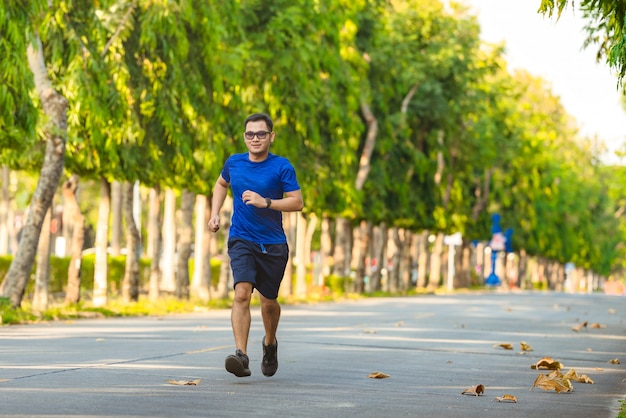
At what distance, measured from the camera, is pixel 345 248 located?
53.9 m

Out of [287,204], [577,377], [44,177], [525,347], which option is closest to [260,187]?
[287,204]

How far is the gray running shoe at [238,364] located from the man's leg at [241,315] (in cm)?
6

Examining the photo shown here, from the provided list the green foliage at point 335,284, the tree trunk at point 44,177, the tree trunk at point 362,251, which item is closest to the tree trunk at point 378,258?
the tree trunk at point 362,251

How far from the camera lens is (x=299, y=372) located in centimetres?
1277

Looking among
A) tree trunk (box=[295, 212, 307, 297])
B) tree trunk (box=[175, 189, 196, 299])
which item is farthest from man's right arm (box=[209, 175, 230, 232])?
tree trunk (box=[295, 212, 307, 297])

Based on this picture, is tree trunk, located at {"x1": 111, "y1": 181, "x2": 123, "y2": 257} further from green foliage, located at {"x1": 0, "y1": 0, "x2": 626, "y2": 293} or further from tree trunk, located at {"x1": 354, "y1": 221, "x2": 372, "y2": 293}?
tree trunk, located at {"x1": 354, "y1": 221, "x2": 372, "y2": 293}

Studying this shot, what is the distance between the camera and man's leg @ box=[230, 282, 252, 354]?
37.5 feet

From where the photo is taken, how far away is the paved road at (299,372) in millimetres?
9656

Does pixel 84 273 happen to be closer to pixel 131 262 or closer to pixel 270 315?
pixel 131 262

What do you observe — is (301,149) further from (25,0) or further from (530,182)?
(530,182)

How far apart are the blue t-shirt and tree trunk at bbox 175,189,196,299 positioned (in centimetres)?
2226

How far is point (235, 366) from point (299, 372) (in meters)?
1.57

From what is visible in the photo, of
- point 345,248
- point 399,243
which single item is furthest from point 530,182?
point 345,248

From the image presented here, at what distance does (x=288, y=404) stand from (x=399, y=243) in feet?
183
